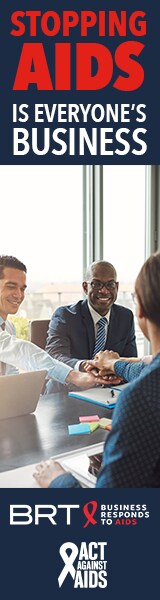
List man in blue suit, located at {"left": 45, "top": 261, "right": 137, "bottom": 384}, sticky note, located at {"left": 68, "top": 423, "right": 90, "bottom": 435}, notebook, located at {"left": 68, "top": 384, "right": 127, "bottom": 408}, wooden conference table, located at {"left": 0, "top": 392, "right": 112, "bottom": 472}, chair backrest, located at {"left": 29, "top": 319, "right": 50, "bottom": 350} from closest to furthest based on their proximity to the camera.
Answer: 1. wooden conference table, located at {"left": 0, "top": 392, "right": 112, "bottom": 472}
2. sticky note, located at {"left": 68, "top": 423, "right": 90, "bottom": 435}
3. notebook, located at {"left": 68, "top": 384, "right": 127, "bottom": 408}
4. man in blue suit, located at {"left": 45, "top": 261, "right": 137, "bottom": 384}
5. chair backrest, located at {"left": 29, "top": 319, "right": 50, "bottom": 350}

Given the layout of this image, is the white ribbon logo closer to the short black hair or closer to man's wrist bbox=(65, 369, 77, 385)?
man's wrist bbox=(65, 369, 77, 385)

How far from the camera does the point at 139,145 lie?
2.01 meters

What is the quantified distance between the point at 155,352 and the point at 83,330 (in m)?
1.56

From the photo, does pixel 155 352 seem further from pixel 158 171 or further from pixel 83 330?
pixel 158 171

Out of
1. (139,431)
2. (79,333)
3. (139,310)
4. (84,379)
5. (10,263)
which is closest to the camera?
(139,431)

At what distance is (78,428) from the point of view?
1432 mm

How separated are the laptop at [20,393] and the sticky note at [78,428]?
182 millimetres

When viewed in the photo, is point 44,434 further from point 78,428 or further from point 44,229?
point 44,229

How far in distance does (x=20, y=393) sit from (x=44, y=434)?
7.0 inches

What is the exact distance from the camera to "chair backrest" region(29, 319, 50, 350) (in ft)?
8.50

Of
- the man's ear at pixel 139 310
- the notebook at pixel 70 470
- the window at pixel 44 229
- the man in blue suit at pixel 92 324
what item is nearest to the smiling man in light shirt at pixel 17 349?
the man in blue suit at pixel 92 324

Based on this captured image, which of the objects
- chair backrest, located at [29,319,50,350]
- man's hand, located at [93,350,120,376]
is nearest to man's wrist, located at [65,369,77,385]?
man's hand, located at [93,350,120,376]

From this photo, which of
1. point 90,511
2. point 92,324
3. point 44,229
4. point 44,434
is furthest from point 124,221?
point 90,511

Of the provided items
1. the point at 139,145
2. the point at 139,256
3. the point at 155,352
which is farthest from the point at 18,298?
the point at 139,256
